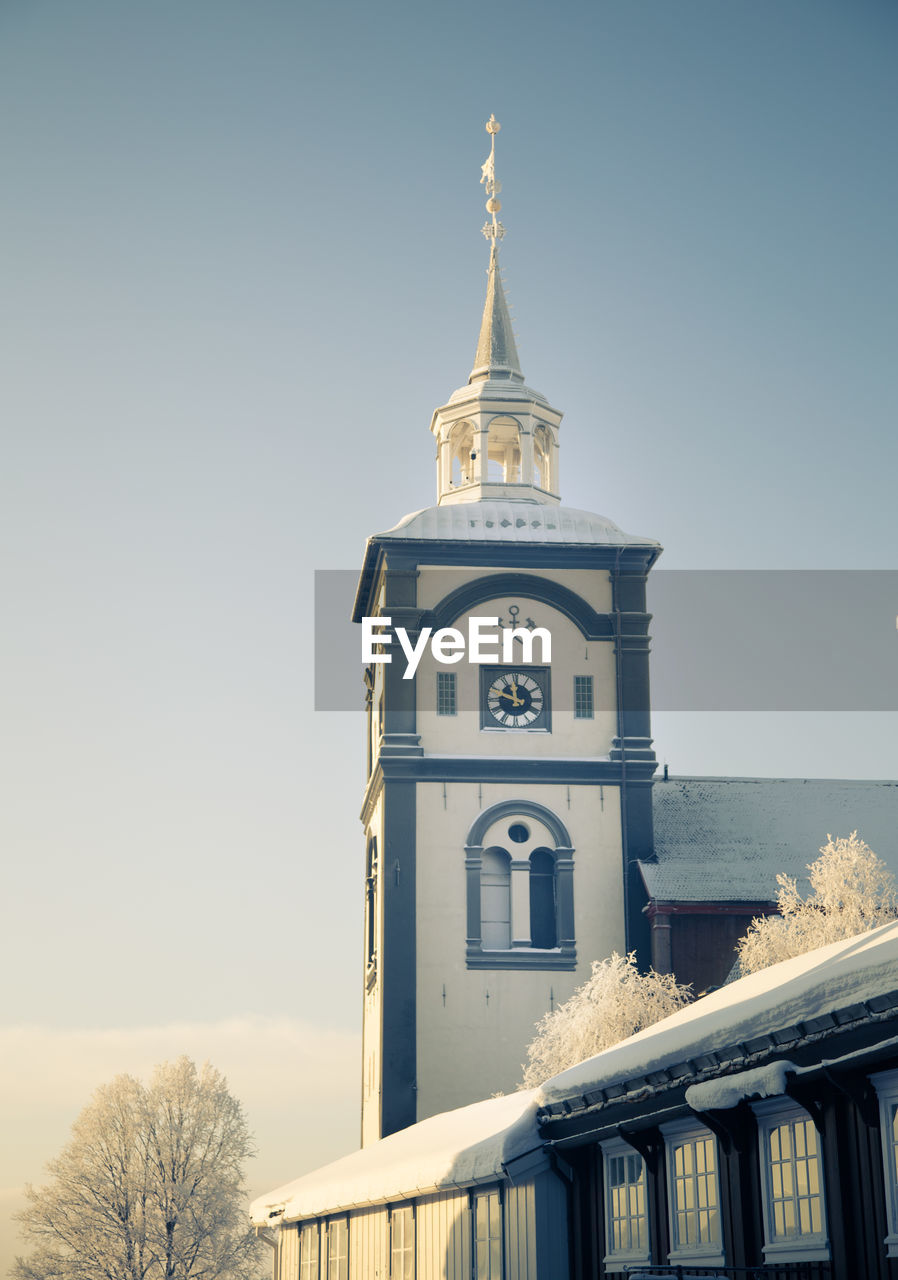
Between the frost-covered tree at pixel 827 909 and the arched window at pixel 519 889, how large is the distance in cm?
449

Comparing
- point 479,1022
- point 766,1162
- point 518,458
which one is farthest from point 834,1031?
point 518,458

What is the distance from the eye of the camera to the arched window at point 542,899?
44438 mm

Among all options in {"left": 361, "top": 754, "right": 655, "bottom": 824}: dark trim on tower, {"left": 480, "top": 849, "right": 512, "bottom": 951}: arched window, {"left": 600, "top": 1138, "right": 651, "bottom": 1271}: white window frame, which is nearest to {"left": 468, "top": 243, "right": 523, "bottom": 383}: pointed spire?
{"left": 361, "top": 754, "right": 655, "bottom": 824}: dark trim on tower

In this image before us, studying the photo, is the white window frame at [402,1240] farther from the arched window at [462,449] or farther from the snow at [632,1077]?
the arched window at [462,449]

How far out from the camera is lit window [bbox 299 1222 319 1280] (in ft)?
97.1

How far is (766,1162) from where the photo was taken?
1700 cm

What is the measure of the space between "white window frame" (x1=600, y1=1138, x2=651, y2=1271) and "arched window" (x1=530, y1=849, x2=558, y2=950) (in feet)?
78.9

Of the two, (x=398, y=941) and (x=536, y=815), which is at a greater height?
(x=536, y=815)

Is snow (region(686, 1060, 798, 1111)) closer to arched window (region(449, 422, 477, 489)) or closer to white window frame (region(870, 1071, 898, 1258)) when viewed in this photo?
white window frame (region(870, 1071, 898, 1258))

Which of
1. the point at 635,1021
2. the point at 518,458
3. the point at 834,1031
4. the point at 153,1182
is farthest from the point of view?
the point at 153,1182

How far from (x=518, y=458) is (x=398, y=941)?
1520cm

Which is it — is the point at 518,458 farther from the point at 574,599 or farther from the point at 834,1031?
the point at 834,1031

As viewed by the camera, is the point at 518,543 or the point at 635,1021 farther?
the point at 518,543

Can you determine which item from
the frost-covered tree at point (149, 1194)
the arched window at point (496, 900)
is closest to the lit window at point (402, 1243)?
the arched window at point (496, 900)
